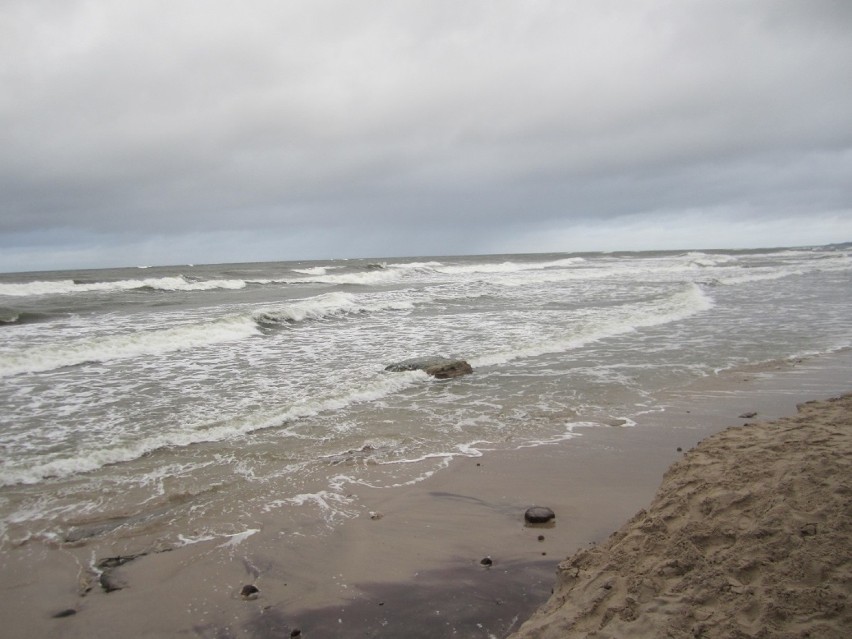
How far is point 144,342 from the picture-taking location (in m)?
13.5

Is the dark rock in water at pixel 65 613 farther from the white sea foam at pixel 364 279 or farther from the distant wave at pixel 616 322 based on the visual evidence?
the white sea foam at pixel 364 279

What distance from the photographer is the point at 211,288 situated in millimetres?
37156

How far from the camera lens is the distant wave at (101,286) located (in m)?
35.1

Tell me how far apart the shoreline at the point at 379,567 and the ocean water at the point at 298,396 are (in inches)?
13.5

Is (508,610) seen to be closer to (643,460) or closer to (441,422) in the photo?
(643,460)

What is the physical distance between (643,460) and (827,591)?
336 cm

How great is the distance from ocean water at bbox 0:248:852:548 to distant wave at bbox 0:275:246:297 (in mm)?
17482

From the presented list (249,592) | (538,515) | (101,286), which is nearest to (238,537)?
(249,592)

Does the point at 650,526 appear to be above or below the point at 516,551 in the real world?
above

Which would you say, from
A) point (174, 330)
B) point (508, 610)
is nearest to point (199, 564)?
point (508, 610)

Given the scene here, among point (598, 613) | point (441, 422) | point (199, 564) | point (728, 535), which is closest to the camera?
point (598, 613)

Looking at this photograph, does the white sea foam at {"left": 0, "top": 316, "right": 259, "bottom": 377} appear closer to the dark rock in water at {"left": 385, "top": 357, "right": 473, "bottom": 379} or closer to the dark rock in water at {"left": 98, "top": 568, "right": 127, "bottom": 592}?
the dark rock in water at {"left": 385, "top": 357, "right": 473, "bottom": 379}

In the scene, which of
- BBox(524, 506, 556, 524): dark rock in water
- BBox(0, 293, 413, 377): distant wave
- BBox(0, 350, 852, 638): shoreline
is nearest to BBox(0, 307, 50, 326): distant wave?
BBox(0, 293, 413, 377): distant wave

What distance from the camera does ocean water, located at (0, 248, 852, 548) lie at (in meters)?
5.10
